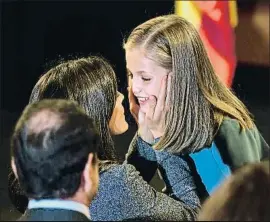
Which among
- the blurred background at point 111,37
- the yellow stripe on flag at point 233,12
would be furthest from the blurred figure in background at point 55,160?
the yellow stripe on flag at point 233,12

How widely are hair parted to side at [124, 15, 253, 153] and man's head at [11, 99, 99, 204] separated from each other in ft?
1.59

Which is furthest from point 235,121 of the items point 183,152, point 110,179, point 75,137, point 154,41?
point 75,137

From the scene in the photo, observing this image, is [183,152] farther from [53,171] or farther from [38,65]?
[38,65]

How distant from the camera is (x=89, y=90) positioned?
65.1 inches

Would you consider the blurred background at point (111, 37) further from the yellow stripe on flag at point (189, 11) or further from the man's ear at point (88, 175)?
the man's ear at point (88, 175)

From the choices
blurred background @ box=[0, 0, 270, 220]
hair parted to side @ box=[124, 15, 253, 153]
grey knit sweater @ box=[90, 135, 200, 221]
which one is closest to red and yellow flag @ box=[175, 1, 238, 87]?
blurred background @ box=[0, 0, 270, 220]

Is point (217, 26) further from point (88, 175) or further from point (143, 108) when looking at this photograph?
point (88, 175)

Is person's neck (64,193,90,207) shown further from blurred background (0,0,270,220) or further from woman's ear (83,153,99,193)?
blurred background (0,0,270,220)

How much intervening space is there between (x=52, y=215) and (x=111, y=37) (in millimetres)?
2235

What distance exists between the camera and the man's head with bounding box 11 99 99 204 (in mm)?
1209

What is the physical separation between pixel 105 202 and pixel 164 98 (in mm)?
357

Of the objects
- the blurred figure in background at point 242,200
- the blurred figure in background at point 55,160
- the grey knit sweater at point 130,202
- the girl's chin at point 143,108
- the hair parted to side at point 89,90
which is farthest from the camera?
the girl's chin at point 143,108

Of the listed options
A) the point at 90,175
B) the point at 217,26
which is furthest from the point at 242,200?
the point at 217,26

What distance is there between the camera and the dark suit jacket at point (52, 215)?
119 cm
